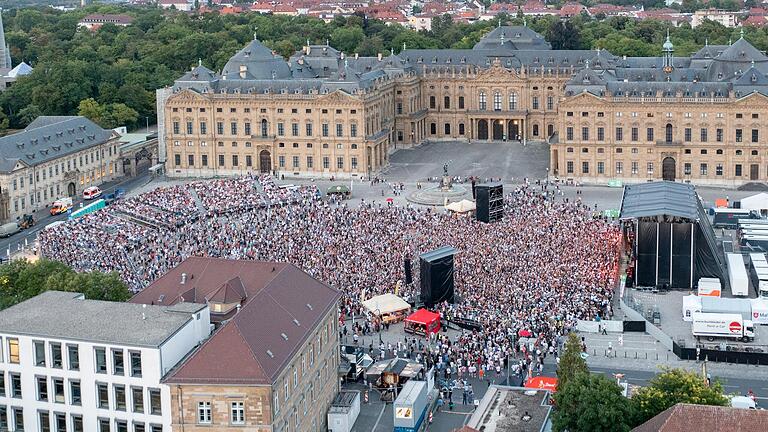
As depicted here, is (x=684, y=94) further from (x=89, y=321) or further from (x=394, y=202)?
(x=89, y=321)

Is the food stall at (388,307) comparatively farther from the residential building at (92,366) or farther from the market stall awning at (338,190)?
the market stall awning at (338,190)

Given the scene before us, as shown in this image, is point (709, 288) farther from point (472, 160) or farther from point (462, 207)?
point (472, 160)

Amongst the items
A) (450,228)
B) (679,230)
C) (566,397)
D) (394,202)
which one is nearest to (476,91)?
(394,202)

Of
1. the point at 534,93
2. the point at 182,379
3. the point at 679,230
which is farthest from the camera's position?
the point at 534,93

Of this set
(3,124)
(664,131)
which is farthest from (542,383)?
(3,124)

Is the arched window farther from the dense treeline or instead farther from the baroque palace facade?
the dense treeline

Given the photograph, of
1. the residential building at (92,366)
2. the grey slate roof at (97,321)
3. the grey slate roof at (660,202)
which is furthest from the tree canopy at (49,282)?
the grey slate roof at (660,202)
